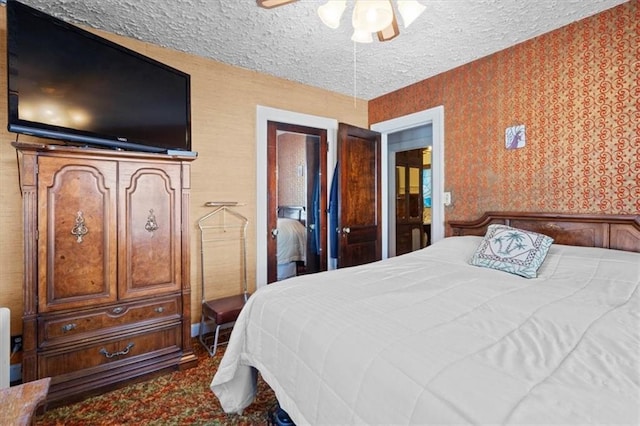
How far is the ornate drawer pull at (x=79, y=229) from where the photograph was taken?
1.82 metres

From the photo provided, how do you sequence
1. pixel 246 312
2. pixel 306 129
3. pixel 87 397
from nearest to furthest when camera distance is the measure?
pixel 246 312, pixel 87 397, pixel 306 129

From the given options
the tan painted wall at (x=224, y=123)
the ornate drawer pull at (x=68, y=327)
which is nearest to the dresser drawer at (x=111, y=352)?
the ornate drawer pull at (x=68, y=327)

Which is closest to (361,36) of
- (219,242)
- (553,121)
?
(553,121)

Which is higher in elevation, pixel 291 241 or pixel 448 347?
pixel 291 241

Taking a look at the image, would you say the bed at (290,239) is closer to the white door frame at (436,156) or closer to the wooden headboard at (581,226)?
the white door frame at (436,156)

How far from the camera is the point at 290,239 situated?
3.35 m

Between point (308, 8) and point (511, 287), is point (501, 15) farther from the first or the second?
point (511, 287)

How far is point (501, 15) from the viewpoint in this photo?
6.96 feet

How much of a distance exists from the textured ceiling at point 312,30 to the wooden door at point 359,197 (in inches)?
30.6

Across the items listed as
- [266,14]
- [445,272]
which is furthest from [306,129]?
[445,272]

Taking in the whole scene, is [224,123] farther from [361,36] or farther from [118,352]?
[118,352]

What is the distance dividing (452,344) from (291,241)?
2530 mm

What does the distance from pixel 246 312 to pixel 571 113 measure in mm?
2697

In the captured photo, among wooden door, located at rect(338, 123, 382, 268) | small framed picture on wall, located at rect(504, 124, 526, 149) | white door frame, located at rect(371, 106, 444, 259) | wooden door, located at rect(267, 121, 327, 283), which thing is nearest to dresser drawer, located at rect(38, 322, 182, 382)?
wooden door, located at rect(267, 121, 327, 283)
